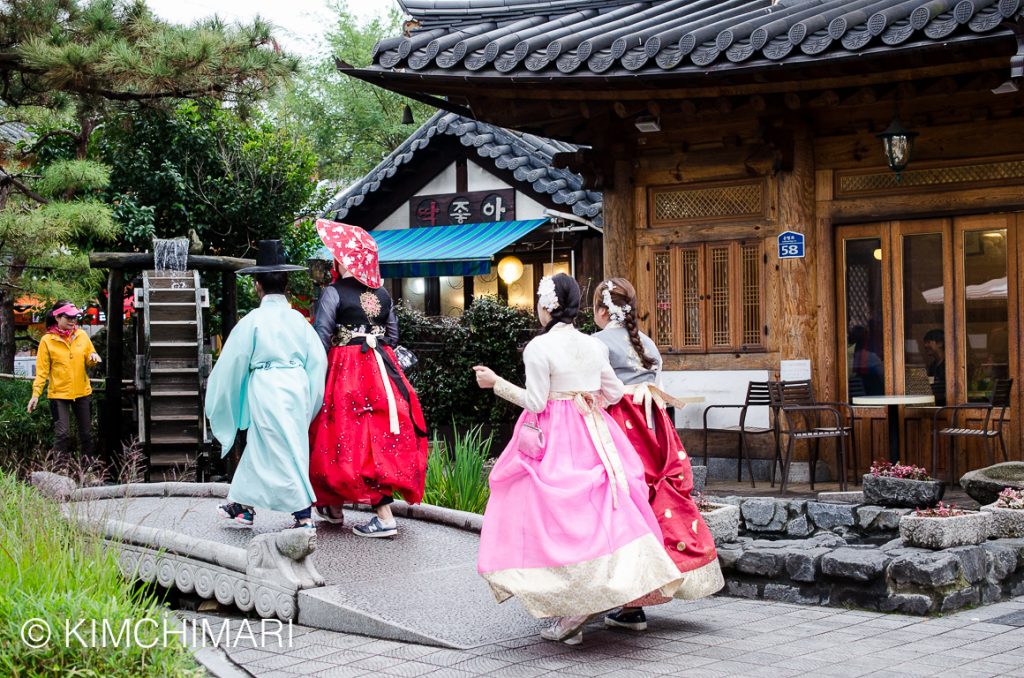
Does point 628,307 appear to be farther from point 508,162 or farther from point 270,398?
point 508,162

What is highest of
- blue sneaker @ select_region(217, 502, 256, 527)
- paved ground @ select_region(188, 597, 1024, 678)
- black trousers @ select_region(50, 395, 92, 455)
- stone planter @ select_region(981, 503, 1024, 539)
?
black trousers @ select_region(50, 395, 92, 455)

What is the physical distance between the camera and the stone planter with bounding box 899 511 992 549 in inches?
293

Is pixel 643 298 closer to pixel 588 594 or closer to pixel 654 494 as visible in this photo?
pixel 654 494

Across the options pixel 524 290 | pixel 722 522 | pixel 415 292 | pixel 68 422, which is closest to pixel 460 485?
pixel 722 522

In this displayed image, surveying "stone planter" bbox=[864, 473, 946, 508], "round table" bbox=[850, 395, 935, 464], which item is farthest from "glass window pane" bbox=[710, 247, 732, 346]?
"stone planter" bbox=[864, 473, 946, 508]

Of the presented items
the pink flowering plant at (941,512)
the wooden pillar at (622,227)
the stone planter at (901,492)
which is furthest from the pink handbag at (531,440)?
the wooden pillar at (622,227)

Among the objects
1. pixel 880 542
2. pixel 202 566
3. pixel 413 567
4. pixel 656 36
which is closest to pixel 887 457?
pixel 880 542

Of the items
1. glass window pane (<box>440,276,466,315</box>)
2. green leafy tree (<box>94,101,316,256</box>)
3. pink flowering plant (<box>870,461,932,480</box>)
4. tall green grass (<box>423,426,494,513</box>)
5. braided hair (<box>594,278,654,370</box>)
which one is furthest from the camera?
glass window pane (<box>440,276,466,315</box>)

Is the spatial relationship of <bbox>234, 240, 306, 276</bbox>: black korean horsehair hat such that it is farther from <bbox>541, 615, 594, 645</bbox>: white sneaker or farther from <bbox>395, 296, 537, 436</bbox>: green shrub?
<bbox>395, 296, 537, 436</bbox>: green shrub

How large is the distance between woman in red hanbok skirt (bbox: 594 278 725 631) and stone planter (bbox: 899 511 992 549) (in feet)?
5.72

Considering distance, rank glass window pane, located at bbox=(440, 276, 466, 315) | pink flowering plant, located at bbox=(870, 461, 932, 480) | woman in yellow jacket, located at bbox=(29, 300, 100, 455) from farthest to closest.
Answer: glass window pane, located at bbox=(440, 276, 466, 315) < woman in yellow jacket, located at bbox=(29, 300, 100, 455) < pink flowering plant, located at bbox=(870, 461, 932, 480)

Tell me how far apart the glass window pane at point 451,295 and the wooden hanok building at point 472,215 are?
20 mm

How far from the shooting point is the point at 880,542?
871 centimetres

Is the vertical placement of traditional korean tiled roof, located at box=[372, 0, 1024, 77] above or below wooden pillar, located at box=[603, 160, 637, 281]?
above
